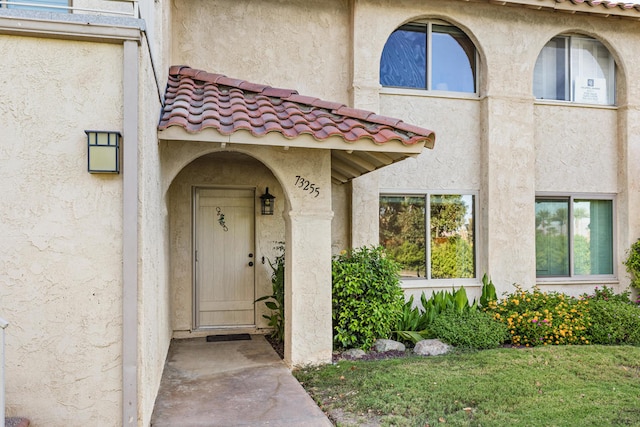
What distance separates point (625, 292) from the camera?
1004 centimetres

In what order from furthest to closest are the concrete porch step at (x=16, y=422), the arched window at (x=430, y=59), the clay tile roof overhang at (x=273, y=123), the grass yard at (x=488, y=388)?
1. the arched window at (x=430, y=59)
2. the clay tile roof overhang at (x=273, y=123)
3. the grass yard at (x=488, y=388)
4. the concrete porch step at (x=16, y=422)

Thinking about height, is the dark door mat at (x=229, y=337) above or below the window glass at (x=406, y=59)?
below

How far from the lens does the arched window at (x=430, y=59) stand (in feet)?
31.4

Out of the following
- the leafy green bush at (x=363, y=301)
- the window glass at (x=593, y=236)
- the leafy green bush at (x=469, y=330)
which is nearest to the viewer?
the leafy green bush at (x=363, y=301)

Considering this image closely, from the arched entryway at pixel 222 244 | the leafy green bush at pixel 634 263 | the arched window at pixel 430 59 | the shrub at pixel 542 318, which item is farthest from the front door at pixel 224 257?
the leafy green bush at pixel 634 263

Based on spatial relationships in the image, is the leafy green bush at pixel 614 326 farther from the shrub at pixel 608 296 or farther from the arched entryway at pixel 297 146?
the arched entryway at pixel 297 146

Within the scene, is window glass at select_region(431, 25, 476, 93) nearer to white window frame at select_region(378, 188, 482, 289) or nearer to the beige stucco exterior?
the beige stucco exterior

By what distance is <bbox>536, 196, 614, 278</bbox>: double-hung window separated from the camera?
1020 centimetres

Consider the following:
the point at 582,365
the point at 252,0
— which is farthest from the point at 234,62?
the point at 582,365

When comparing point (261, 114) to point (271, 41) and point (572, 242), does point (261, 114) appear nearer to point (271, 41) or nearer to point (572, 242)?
point (271, 41)

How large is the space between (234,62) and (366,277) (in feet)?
14.9

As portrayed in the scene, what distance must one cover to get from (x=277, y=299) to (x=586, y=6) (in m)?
8.19

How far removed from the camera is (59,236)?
420 cm

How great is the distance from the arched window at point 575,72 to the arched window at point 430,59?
159 cm
